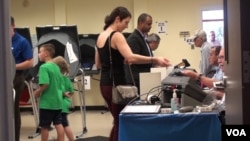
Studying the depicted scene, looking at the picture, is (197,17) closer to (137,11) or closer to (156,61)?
(137,11)

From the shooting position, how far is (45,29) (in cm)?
578

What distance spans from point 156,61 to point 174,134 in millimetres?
916

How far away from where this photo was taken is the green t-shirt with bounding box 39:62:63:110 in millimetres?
3975

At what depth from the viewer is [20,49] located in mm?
3887

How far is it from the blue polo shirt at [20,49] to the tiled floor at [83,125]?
1.52m

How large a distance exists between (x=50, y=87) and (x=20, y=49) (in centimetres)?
50

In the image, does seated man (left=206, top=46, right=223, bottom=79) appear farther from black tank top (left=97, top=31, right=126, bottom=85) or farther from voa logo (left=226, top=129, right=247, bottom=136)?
voa logo (left=226, top=129, right=247, bottom=136)

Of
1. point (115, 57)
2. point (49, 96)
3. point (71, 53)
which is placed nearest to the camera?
point (115, 57)

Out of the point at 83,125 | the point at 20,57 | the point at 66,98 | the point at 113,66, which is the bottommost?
the point at 83,125

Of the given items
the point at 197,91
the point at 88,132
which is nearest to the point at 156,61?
the point at 197,91

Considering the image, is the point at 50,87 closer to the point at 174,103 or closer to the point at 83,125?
the point at 83,125

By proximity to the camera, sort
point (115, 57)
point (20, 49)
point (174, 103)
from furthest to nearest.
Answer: point (20, 49) < point (115, 57) < point (174, 103)

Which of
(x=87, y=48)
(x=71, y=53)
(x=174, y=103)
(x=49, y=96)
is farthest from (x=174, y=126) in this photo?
(x=87, y=48)

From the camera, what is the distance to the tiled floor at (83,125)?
5.25 meters
